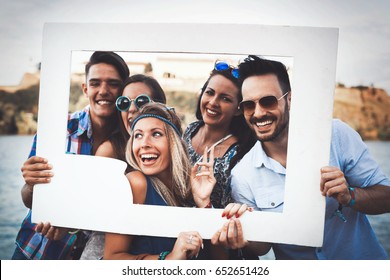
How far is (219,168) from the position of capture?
2305mm

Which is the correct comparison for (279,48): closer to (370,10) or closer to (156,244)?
(370,10)

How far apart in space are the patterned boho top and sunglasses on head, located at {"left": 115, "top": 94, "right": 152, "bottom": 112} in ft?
0.90

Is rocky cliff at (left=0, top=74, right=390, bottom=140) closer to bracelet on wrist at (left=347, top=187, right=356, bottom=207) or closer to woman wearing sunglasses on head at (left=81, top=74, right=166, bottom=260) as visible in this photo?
bracelet on wrist at (left=347, top=187, right=356, bottom=207)

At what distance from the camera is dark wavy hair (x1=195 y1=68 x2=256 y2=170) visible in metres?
2.24

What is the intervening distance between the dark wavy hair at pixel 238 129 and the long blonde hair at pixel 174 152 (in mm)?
149

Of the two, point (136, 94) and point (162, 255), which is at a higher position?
point (136, 94)

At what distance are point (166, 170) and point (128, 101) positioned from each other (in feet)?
1.40

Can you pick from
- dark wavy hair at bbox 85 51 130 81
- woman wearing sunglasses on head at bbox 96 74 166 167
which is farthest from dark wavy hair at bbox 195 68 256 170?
dark wavy hair at bbox 85 51 130 81

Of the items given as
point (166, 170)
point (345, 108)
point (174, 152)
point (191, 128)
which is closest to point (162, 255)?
point (166, 170)

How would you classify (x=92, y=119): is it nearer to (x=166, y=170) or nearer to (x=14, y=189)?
(x=166, y=170)

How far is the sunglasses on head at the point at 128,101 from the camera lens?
2.29 metres

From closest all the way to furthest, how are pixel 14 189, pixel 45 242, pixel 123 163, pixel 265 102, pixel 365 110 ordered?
pixel 265 102 → pixel 123 163 → pixel 45 242 → pixel 14 189 → pixel 365 110

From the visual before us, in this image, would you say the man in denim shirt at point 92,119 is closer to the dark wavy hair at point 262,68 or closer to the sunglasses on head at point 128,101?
the sunglasses on head at point 128,101

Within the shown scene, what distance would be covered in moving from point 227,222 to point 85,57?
46.6 inches
